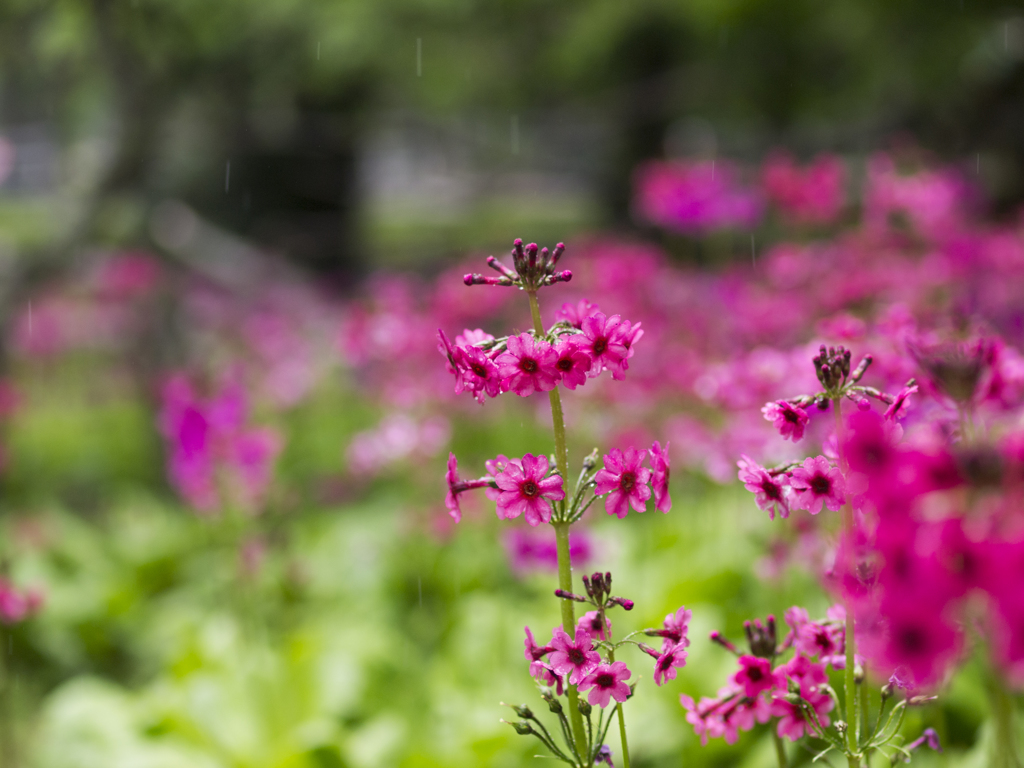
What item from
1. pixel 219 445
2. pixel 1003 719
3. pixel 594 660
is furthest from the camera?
pixel 219 445

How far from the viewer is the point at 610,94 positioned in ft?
37.5

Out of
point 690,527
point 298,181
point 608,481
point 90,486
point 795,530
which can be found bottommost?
point 608,481

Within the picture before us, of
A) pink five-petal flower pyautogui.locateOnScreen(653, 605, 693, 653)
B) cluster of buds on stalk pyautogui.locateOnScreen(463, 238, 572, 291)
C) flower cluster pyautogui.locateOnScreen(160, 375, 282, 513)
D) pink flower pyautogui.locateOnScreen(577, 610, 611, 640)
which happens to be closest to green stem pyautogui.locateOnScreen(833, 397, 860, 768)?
pink five-petal flower pyautogui.locateOnScreen(653, 605, 693, 653)

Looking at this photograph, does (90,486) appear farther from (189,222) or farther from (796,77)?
(796,77)

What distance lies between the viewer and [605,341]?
3.87 feet

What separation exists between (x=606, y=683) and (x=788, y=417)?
0.45m

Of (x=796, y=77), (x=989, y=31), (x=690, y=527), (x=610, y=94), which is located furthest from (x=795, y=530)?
(x=610, y=94)

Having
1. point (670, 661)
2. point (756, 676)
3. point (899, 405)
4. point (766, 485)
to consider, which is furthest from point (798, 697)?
point (899, 405)

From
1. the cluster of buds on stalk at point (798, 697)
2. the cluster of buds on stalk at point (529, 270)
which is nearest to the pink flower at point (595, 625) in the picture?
the cluster of buds on stalk at point (798, 697)

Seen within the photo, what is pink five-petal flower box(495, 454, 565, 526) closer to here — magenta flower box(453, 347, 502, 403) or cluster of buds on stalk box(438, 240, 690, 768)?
cluster of buds on stalk box(438, 240, 690, 768)

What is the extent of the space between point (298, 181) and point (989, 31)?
888 centimetres

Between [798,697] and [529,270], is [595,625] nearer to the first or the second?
[798,697]

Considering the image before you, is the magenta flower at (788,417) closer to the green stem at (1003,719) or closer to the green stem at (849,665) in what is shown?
the green stem at (849,665)

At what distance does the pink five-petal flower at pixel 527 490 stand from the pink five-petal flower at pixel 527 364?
0.34 feet
